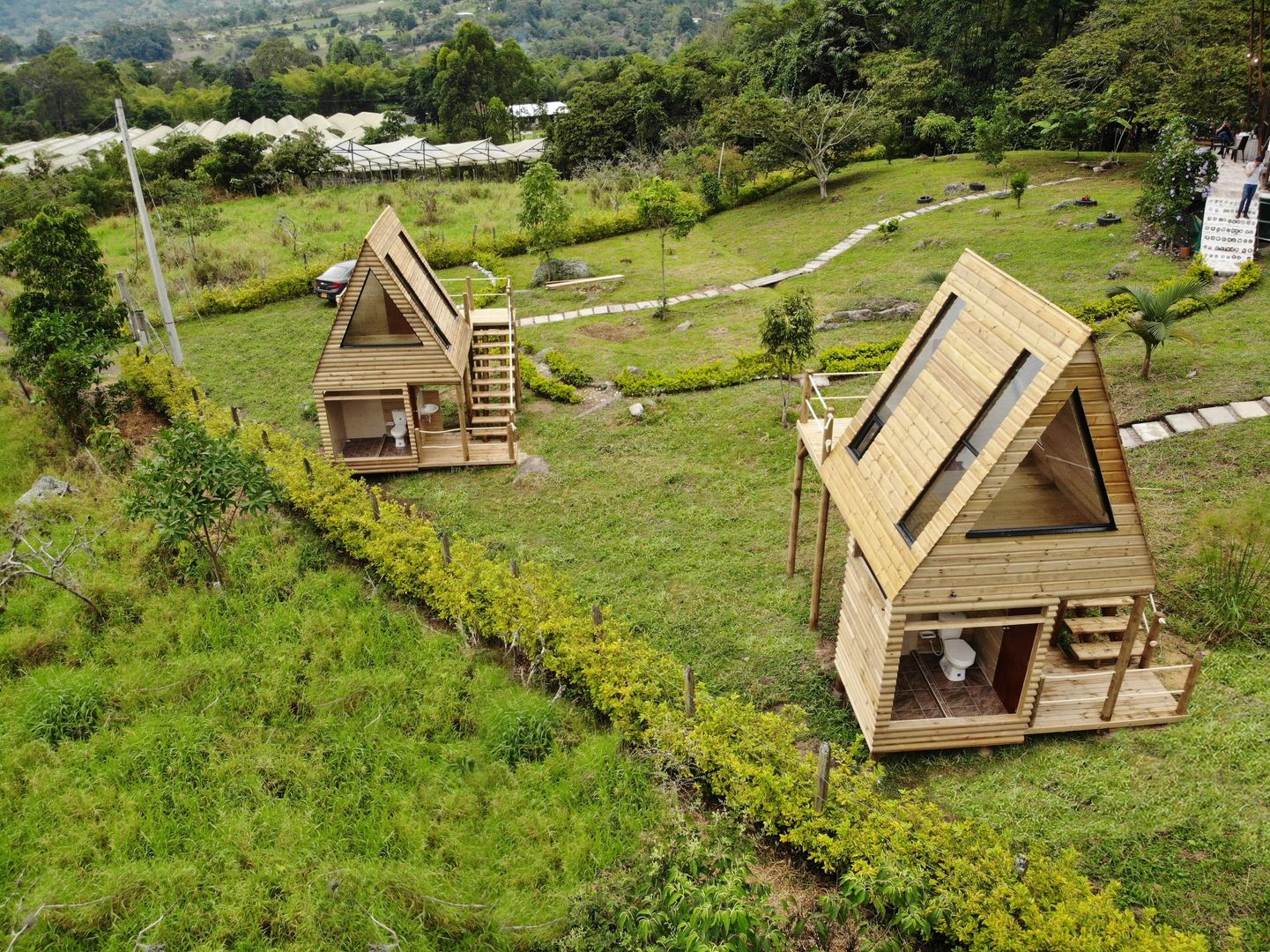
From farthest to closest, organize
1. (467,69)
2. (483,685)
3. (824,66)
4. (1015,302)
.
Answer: (467,69) < (824,66) < (483,685) < (1015,302)

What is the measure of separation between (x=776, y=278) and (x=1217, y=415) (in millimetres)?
16310

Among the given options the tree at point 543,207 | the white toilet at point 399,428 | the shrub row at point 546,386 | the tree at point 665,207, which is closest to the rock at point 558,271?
the tree at point 543,207

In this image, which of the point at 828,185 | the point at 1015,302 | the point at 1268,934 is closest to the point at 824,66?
the point at 828,185

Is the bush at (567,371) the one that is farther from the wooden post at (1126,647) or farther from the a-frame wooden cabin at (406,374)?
the wooden post at (1126,647)

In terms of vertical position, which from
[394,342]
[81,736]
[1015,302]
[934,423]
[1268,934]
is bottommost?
[81,736]

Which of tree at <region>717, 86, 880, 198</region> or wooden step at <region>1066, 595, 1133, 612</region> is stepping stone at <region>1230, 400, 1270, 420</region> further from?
tree at <region>717, 86, 880, 198</region>

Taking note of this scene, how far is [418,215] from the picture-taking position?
38250 millimetres

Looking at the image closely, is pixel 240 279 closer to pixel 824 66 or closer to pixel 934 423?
pixel 934 423

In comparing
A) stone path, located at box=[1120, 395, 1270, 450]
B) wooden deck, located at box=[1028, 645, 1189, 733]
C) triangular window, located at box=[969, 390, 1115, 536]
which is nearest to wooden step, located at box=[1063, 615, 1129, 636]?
wooden deck, located at box=[1028, 645, 1189, 733]

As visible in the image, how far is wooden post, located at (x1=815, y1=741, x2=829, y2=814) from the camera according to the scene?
8453 mm

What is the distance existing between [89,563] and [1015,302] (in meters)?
15.2

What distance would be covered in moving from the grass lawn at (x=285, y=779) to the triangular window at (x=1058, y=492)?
16.9 feet

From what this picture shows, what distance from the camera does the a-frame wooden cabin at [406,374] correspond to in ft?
54.4

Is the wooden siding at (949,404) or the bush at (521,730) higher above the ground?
the wooden siding at (949,404)
